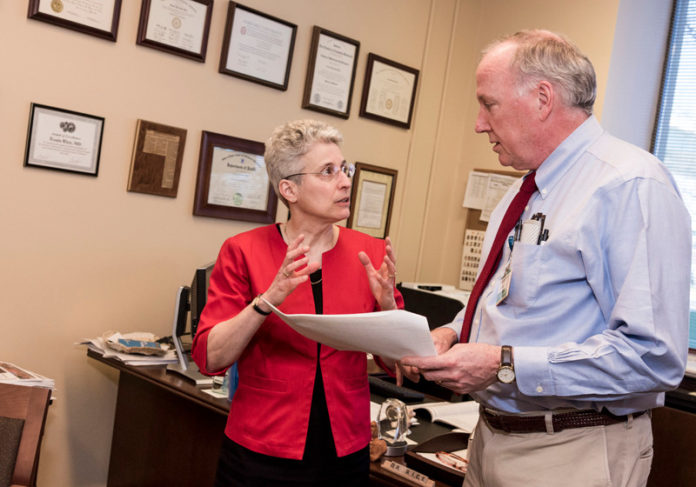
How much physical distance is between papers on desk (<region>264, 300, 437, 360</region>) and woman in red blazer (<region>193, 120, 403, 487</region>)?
0.22 meters

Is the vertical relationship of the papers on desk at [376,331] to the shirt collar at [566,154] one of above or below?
below

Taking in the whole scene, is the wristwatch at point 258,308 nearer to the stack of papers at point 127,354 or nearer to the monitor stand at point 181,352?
the monitor stand at point 181,352

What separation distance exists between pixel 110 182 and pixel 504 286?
2.01 meters

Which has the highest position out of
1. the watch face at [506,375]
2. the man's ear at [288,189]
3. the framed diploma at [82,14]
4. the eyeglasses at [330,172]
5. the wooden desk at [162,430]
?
the framed diploma at [82,14]

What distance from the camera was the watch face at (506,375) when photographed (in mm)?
1434

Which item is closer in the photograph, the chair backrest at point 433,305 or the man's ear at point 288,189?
the man's ear at point 288,189

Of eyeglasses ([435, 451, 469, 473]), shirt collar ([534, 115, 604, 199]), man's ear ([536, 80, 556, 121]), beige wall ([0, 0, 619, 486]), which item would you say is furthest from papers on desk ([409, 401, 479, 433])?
beige wall ([0, 0, 619, 486])

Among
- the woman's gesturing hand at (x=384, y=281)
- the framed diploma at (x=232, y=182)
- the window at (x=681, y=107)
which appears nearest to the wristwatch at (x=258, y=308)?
the woman's gesturing hand at (x=384, y=281)

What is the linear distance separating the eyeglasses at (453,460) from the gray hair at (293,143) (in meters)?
0.88

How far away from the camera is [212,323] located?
72.2 inches

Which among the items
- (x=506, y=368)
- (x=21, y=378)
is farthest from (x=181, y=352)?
(x=506, y=368)

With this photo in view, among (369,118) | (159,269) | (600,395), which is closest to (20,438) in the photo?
(159,269)

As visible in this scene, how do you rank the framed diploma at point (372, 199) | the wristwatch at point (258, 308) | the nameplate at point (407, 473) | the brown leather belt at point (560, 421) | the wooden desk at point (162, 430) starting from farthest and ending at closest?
the framed diploma at point (372, 199) → the wooden desk at point (162, 430) → the nameplate at point (407, 473) → the wristwatch at point (258, 308) → the brown leather belt at point (560, 421)

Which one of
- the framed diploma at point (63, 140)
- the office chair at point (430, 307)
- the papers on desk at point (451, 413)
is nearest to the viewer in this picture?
the papers on desk at point (451, 413)
